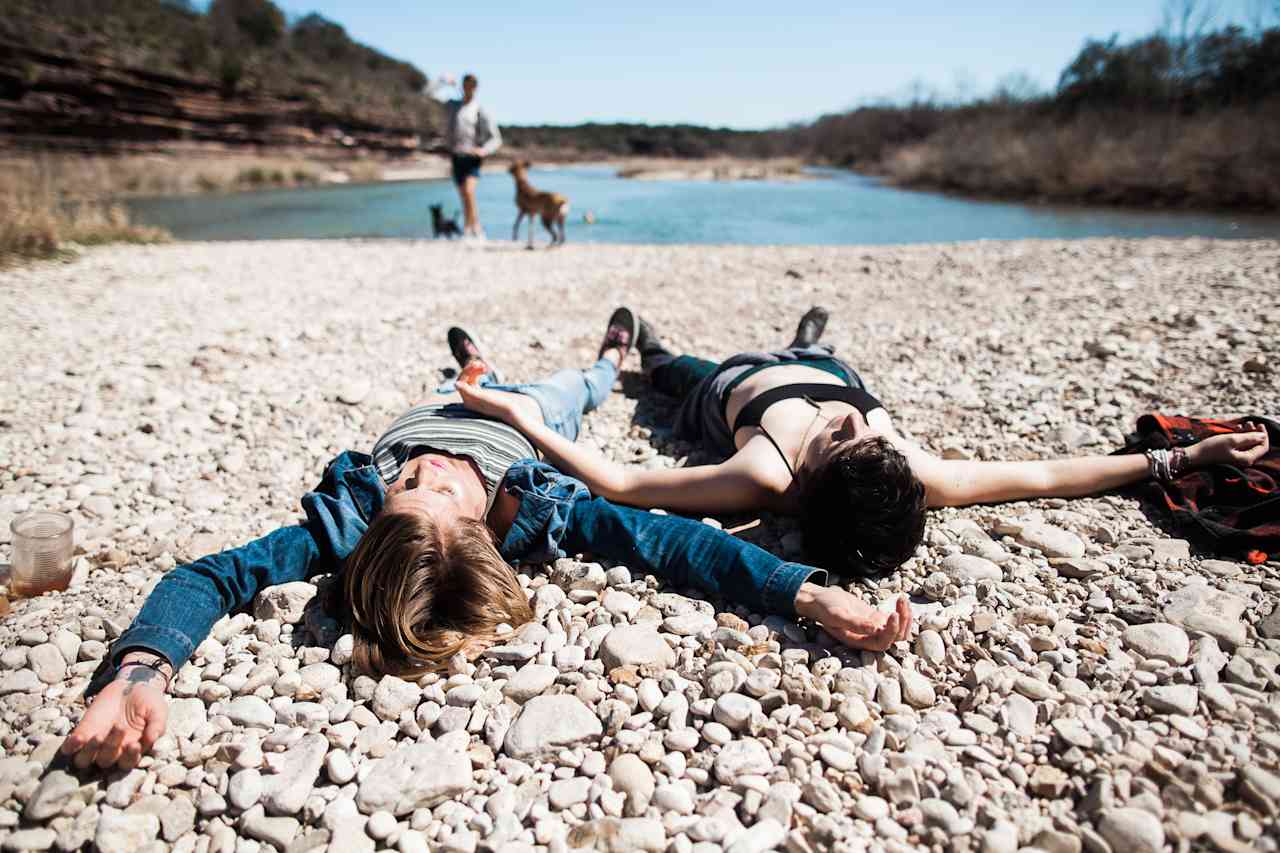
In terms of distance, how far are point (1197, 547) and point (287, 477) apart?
3.77m

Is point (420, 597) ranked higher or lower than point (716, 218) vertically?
lower

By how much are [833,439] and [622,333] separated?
7.20 ft

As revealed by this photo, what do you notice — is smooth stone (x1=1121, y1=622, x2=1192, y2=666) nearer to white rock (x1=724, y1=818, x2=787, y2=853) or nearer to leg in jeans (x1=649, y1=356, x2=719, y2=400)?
white rock (x1=724, y1=818, x2=787, y2=853)

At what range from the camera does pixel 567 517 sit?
103 inches

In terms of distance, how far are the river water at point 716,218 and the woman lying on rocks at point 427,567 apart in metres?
9.92

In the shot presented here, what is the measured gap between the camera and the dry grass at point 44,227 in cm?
785

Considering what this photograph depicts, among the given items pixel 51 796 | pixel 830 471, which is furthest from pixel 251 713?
pixel 830 471

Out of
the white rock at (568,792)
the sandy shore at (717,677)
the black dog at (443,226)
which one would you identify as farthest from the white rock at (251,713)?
the black dog at (443,226)

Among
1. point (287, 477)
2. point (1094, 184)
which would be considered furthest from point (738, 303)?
point (1094, 184)

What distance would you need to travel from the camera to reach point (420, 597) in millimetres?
2143

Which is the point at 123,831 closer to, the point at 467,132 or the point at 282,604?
the point at 282,604

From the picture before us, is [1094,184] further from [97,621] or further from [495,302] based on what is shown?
[97,621]

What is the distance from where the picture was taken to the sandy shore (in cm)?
154

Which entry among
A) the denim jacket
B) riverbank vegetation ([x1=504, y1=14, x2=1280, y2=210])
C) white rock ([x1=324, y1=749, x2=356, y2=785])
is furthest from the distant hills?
white rock ([x1=324, y1=749, x2=356, y2=785])
